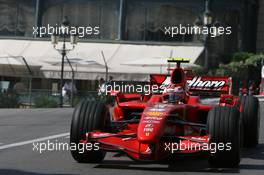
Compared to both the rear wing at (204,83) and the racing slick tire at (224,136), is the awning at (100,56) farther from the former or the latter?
the racing slick tire at (224,136)

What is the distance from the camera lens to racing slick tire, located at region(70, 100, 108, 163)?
11.4m

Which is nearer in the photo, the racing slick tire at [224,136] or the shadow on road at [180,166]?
the racing slick tire at [224,136]

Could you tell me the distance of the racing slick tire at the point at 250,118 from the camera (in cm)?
1362

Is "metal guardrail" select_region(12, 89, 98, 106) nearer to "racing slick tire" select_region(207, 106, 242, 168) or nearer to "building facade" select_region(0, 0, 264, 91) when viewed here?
"building facade" select_region(0, 0, 264, 91)

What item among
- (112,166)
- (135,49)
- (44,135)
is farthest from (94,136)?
(135,49)

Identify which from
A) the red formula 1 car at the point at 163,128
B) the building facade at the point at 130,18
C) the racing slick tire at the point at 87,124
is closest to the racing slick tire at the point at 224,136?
the red formula 1 car at the point at 163,128

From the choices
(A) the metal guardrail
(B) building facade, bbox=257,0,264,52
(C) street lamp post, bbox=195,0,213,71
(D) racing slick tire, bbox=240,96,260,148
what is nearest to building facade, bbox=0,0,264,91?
(C) street lamp post, bbox=195,0,213,71

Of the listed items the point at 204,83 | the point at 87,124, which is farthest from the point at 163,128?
the point at 204,83

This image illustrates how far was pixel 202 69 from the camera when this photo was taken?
38062 mm

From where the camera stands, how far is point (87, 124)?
452 inches

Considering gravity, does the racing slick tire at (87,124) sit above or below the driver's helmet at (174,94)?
below

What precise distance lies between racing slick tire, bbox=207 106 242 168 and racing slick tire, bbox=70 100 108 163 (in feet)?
5.43

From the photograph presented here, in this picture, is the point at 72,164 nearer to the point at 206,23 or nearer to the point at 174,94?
the point at 174,94

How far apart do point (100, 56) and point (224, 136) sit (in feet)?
103
